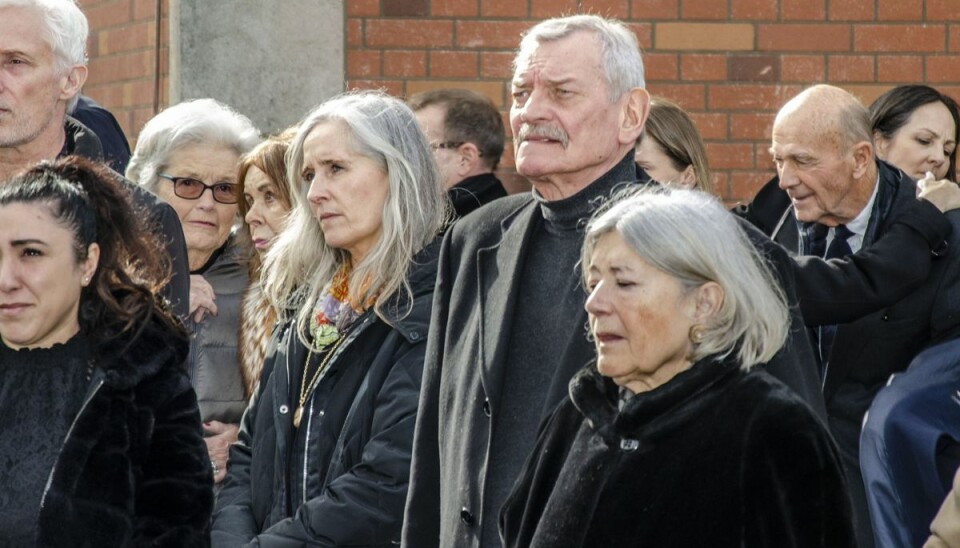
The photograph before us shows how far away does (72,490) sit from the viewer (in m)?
3.52

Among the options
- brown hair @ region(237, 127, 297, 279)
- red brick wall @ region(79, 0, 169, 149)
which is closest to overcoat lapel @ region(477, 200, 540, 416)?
brown hair @ region(237, 127, 297, 279)

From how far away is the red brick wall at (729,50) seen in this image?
6.60 meters

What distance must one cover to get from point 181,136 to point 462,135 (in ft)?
3.65

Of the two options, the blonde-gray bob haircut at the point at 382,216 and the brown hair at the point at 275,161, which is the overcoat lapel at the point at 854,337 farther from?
the brown hair at the point at 275,161

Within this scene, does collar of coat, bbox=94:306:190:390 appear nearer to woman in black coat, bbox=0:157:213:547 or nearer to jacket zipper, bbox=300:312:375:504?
woman in black coat, bbox=0:157:213:547

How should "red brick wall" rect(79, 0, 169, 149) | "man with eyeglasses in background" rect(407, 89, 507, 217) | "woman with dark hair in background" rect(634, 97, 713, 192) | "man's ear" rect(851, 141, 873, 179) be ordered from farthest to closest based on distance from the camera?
"red brick wall" rect(79, 0, 169, 149)
"man with eyeglasses in background" rect(407, 89, 507, 217)
"woman with dark hair in background" rect(634, 97, 713, 192)
"man's ear" rect(851, 141, 873, 179)

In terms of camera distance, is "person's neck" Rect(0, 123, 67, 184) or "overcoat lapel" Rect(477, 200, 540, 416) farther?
"person's neck" Rect(0, 123, 67, 184)

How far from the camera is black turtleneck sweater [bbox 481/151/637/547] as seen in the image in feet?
11.7

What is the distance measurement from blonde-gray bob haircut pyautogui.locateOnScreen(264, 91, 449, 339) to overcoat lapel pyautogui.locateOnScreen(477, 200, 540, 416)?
1.52ft

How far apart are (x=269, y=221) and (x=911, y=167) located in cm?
223

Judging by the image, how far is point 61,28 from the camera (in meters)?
4.46

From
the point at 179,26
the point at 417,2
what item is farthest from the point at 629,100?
the point at 179,26

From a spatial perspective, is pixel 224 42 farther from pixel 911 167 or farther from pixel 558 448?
pixel 558 448

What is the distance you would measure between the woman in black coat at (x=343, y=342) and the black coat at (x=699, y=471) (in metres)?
0.85
